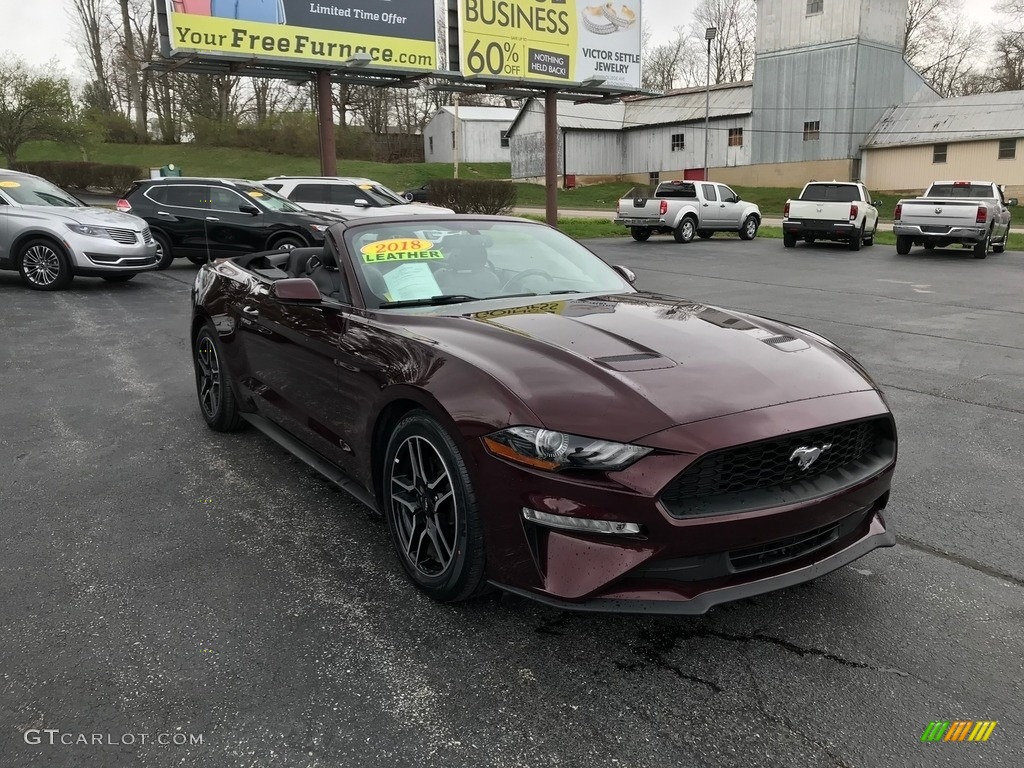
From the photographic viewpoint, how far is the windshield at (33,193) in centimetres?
1195

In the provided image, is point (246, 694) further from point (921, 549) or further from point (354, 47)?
point (354, 47)

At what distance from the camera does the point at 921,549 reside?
3.54 metres

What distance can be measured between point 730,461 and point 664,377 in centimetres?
38

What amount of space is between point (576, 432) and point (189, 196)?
1408 centimetres

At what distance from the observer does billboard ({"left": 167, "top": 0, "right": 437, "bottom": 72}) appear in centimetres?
1945

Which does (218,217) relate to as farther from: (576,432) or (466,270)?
(576,432)

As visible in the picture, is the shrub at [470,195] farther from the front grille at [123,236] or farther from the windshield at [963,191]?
the front grille at [123,236]

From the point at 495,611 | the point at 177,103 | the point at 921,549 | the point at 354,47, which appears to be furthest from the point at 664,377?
the point at 177,103

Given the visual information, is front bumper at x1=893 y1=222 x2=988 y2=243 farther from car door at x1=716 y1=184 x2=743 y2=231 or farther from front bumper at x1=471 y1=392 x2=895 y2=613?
front bumper at x1=471 y1=392 x2=895 y2=613

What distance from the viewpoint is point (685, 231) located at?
23.8 metres

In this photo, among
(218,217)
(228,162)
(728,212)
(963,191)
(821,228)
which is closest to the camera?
(218,217)

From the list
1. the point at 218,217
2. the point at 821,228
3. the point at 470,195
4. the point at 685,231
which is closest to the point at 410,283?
the point at 218,217

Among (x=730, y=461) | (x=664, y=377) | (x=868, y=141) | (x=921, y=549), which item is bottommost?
(x=921, y=549)

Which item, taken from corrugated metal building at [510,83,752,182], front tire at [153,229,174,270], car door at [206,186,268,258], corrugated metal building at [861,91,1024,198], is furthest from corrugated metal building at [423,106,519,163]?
front tire at [153,229,174,270]
